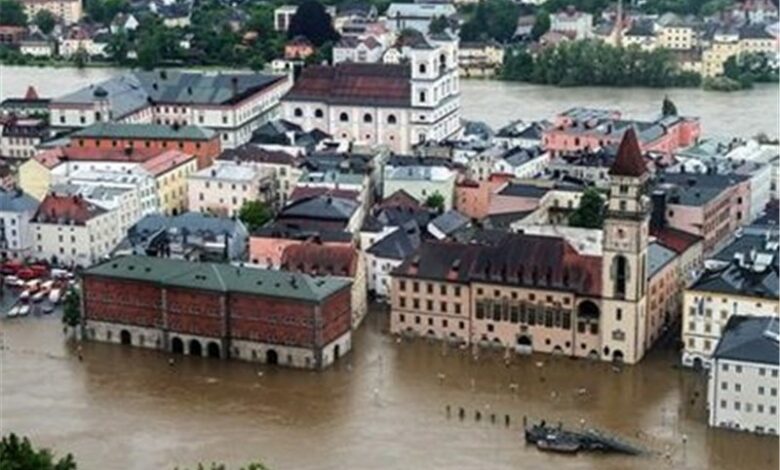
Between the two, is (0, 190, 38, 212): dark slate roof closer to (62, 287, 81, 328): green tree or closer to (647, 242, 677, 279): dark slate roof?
(62, 287, 81, 328): green tree

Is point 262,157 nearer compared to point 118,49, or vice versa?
point 262,157

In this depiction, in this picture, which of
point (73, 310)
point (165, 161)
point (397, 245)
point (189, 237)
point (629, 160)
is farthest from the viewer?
point (165, 161)

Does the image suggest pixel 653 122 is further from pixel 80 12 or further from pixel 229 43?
pixel 80 12

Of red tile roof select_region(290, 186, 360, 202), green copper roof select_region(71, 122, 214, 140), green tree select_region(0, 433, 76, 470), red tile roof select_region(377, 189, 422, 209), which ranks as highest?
green copper roof select_region(71, 122, 214, 140)

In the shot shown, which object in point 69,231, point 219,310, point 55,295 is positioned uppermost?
point 69,231

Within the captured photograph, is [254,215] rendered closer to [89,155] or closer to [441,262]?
[89,155]

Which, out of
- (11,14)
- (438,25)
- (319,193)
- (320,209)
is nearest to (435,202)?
(319,193)

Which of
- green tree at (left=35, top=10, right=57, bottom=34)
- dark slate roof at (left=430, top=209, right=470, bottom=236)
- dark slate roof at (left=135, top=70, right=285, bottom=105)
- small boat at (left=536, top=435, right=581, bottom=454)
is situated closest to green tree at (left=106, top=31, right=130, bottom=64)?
green tree at (left=35, top=10, right=57, bottom=34)
